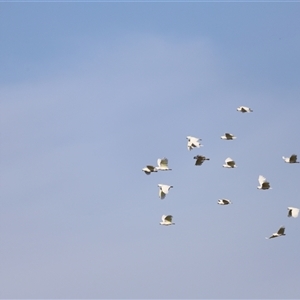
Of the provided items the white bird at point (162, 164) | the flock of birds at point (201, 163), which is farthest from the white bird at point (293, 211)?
the white bird at point (162, 164)

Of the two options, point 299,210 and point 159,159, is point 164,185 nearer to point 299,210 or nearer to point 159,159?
point 159,159

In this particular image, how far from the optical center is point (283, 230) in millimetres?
70812

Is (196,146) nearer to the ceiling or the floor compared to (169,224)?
nearer to the ceiling

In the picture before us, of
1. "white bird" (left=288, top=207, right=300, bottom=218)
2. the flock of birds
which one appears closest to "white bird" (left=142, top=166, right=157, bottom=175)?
the flock of birds

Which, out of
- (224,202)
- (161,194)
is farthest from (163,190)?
(224,202)

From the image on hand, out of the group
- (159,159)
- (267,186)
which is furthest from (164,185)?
(267,186)

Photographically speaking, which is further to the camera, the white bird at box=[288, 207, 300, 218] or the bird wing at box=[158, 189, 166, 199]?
the bird wing at box=[158, 189, 166, 199]

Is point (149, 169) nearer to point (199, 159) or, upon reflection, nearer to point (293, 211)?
point (199, 159)

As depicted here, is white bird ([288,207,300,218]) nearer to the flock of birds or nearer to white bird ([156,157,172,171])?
the flock of birds

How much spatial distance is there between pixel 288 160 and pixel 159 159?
10.4 m

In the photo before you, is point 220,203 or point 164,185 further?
point 220,203

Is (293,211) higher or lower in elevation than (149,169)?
lower

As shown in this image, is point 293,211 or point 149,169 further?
point 149,169

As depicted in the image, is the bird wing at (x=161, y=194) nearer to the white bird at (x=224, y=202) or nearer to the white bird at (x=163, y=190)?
the white bird at (x=163, y=190)
